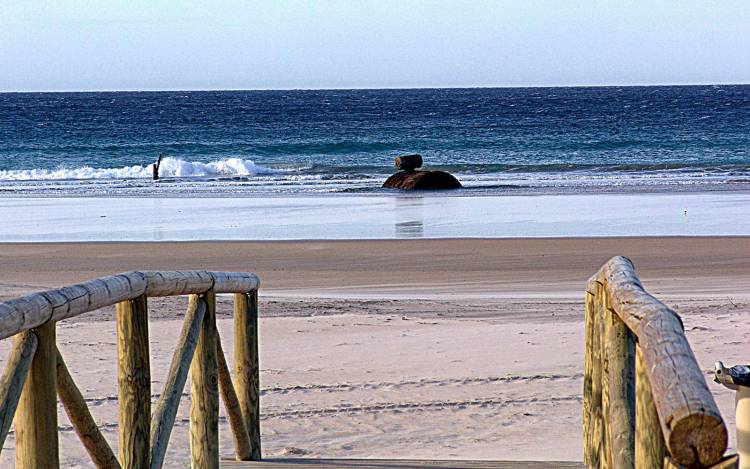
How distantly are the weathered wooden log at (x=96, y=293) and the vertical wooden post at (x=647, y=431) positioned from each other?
1433 millimetres

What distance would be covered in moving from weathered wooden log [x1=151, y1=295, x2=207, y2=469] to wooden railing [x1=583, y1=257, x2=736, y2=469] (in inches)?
57.3

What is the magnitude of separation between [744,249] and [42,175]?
25.1m

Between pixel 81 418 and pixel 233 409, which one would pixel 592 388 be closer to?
pixel 233 409

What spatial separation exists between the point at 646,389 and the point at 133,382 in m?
1.83

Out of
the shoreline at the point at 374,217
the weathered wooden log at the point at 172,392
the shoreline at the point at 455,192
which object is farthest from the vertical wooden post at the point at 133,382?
the shoreline at the point at 455,192

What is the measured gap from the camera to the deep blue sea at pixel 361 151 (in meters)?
28.7

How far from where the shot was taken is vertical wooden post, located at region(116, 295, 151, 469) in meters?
3.35

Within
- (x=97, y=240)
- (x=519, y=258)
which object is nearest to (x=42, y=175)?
(x=97, y=240)

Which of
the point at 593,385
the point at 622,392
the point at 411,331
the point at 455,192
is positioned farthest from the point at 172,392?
the point at 455,192

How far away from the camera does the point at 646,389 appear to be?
2.15m

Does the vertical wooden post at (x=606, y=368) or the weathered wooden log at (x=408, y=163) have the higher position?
the vertical wooden post at (x=606, y=368)

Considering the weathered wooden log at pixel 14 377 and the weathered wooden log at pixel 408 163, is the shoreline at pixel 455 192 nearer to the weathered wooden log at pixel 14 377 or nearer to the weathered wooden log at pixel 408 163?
the weathered wooden log at pixel 408 163

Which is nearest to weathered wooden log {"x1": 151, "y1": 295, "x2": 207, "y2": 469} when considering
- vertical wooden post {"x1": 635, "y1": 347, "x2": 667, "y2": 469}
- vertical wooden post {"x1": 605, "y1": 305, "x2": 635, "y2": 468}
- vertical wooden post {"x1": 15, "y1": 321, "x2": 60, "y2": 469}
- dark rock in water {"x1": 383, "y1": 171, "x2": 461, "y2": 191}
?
vertical wooden post {"x1": 15, "y1": 321, "x2": 60, "y2": 469}

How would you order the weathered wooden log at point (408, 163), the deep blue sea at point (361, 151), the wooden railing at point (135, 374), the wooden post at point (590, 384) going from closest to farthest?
the wooden railing at point (135, 374)
the wooden post at point (590, 384)
the weathered wooden log at point (408, 163)
the deep blue sea at point (361, 151)
